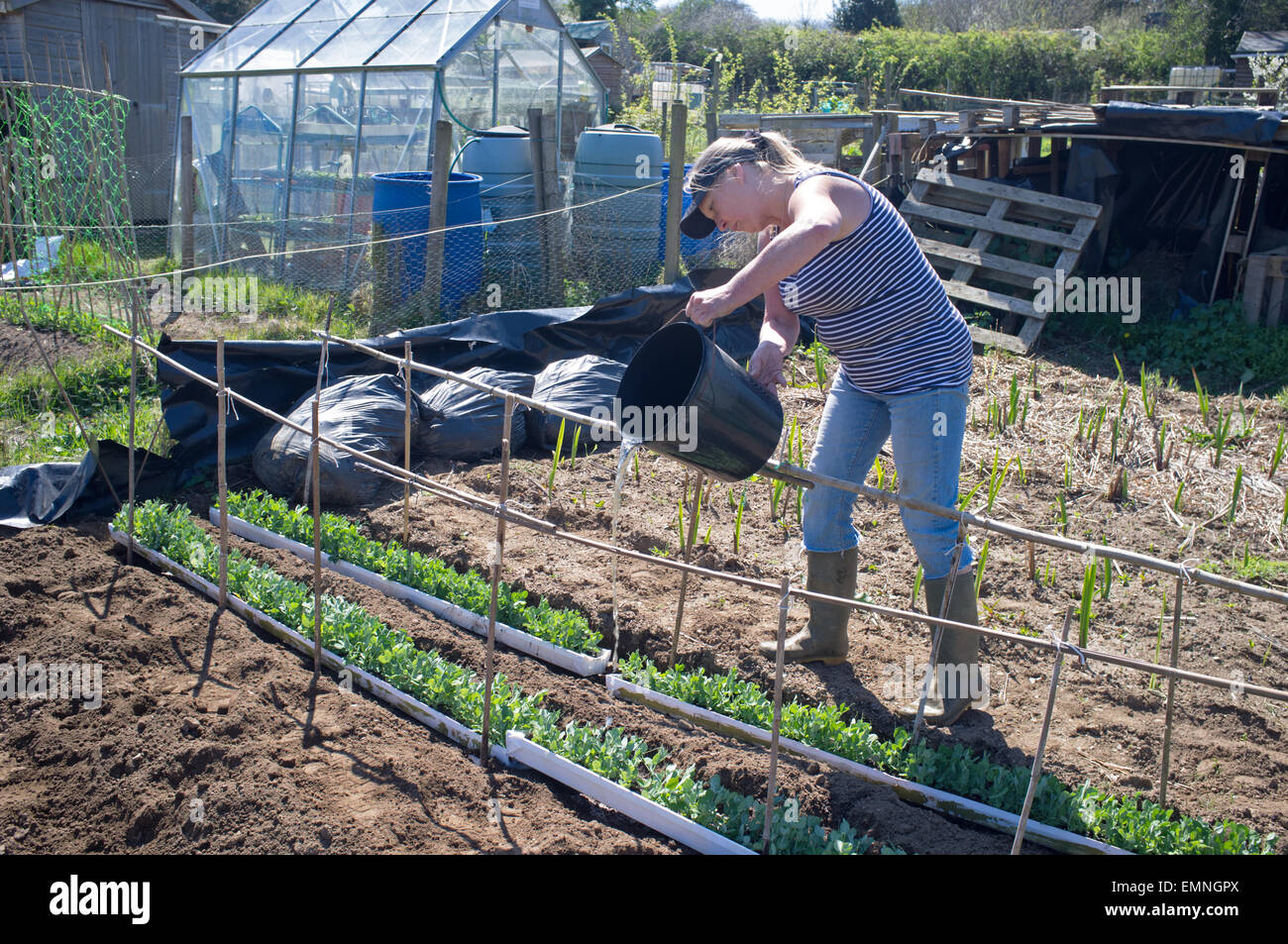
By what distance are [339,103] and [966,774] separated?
26.2 feet

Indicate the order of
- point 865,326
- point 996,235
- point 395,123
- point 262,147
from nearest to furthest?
point 865,326 → point 996,235 → point 395,123 → point 262,147

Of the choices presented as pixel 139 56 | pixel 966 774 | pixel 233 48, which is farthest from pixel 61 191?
pixel 966 774

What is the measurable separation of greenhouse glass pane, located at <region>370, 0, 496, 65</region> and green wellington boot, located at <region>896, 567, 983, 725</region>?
676cm

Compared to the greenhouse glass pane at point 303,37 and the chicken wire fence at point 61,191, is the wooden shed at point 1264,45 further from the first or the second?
the chicken wire fence at point 61,191

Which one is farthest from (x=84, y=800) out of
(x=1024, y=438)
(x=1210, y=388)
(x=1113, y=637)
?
(x=1210, y=388)

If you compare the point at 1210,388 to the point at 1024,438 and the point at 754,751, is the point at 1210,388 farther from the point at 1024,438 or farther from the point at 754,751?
the point at 754,751

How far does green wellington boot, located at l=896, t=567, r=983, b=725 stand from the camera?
2.77 metres

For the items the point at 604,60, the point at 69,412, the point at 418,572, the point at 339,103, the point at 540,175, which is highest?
the point at 604,60

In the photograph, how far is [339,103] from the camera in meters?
8.52

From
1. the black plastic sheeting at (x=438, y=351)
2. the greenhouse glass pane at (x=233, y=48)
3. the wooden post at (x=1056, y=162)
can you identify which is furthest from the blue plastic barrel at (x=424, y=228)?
the wooden post at (x=1056, y=162)

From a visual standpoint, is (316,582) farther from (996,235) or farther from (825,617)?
(996,235)

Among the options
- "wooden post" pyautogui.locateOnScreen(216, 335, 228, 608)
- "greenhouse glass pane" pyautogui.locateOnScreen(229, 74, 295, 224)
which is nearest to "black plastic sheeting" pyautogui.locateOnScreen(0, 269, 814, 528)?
"wooden post" pyautogui.locateOnScreen(216, 335, 228, 608)

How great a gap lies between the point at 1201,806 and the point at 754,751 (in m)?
1.21

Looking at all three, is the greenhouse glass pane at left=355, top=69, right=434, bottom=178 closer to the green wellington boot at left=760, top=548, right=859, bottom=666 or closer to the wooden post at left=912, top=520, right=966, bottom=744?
the green wellington boot at left=760, top=548, right=859, bottom=666
